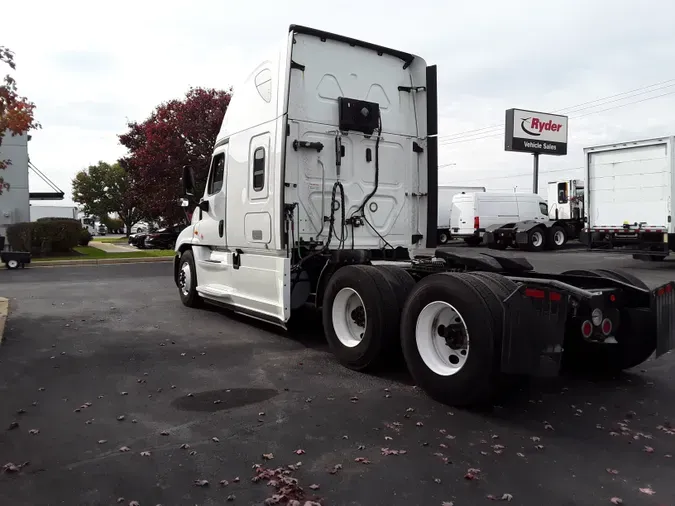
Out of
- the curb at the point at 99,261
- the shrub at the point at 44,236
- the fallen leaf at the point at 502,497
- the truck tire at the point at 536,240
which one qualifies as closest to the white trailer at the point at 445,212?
the truck tire at the point at 536,240

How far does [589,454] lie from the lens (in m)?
3.59

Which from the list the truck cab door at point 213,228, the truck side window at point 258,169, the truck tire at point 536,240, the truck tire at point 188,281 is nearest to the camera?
the truck side window at point 258,169

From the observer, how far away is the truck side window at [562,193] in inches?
1108

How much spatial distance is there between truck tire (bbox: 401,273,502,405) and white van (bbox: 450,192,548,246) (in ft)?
75.7

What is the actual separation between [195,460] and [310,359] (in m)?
2.67

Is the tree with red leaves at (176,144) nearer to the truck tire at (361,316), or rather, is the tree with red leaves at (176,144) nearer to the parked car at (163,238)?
the parked car at (163,238)

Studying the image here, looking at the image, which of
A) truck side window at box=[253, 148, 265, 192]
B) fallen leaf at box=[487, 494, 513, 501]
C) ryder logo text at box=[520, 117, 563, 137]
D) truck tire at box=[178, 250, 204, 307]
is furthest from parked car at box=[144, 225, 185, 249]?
fallen leaf at box=[487, 494, 513, 501]

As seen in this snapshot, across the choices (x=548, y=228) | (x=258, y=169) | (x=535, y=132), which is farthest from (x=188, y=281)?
(x=535, y=132)

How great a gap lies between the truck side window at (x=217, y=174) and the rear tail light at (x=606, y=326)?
17.5 ft

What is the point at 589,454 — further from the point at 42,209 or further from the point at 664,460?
the point at 42,209

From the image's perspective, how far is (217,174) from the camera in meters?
8.22

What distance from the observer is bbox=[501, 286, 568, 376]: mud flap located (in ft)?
13.0

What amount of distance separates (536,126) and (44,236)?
32156 millimetres

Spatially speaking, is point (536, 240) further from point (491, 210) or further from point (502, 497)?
point (502, 497)
